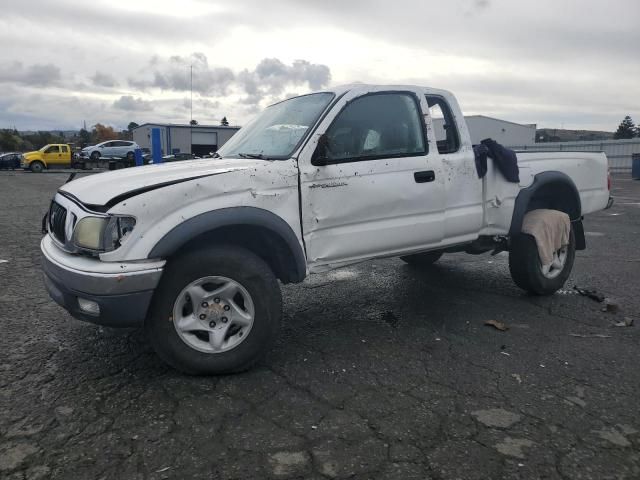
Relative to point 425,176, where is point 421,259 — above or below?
below

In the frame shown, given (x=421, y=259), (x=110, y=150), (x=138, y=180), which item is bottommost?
(x=421, y=259)

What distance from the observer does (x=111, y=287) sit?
2.96 m

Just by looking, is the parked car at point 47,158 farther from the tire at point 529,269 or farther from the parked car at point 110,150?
the tire at point 529,269

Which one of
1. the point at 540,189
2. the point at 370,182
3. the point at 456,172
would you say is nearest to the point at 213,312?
the point at 370,182

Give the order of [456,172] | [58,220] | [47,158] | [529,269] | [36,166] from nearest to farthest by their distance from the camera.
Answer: [58,220] → [456,172] → [529,269] → [36,166] → [47,158]

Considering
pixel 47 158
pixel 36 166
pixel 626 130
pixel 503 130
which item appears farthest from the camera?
pixel 626 130

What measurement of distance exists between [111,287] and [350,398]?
151 cm

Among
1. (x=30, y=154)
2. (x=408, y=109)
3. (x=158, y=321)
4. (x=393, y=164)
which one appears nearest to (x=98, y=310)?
(x=158, y=321)

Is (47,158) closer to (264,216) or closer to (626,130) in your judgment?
(264,216)

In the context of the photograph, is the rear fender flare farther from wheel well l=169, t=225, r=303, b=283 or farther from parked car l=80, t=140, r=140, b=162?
parked car l=80, t=140, r=140, b=162

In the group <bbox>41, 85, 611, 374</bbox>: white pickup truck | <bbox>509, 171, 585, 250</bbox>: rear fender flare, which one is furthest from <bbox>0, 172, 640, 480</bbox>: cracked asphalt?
<bbox>509, 171, 585, 250</bbox>: rear fender flare

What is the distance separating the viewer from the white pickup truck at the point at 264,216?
3.05 m

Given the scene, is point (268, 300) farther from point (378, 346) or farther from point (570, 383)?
point (570, 383)

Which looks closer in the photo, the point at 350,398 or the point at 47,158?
the point at 350,398
